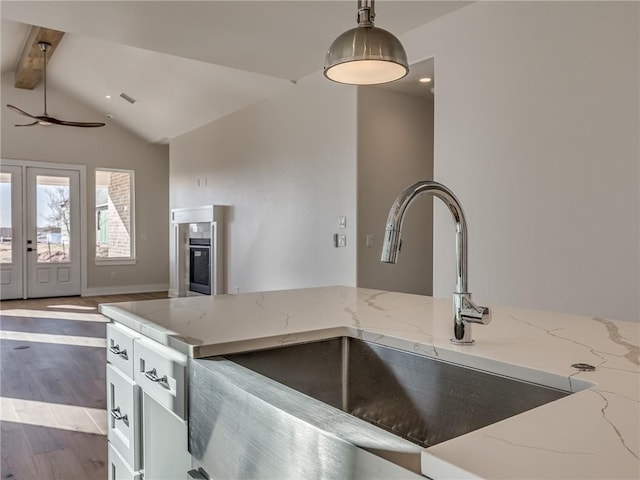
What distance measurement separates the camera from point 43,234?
8422mm

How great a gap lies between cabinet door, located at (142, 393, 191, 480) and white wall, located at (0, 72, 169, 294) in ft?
27.1

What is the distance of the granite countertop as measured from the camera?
581 mm

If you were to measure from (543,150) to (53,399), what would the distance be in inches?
144

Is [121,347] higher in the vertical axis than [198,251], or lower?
lower

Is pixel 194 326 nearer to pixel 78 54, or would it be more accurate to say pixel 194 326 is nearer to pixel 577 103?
pixel 577 103

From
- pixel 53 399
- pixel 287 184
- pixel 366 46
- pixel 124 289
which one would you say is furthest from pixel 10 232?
pixel 366 46

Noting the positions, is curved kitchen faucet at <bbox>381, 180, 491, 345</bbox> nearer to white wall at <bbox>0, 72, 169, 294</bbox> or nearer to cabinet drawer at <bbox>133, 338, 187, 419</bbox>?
cabinet drawer at <bbox>133, 338, 187, 419</bbox>

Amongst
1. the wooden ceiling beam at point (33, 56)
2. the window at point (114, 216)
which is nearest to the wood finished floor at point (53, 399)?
the window at point (114, 216)

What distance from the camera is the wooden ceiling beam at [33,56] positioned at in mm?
6207

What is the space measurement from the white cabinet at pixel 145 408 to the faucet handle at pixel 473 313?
67 cm

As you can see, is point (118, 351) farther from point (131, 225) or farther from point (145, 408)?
point (131, 225)

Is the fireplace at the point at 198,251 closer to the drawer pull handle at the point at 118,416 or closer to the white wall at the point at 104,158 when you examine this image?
the white wall at the point at 104,158

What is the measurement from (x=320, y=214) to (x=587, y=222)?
267 cm

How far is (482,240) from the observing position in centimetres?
340
